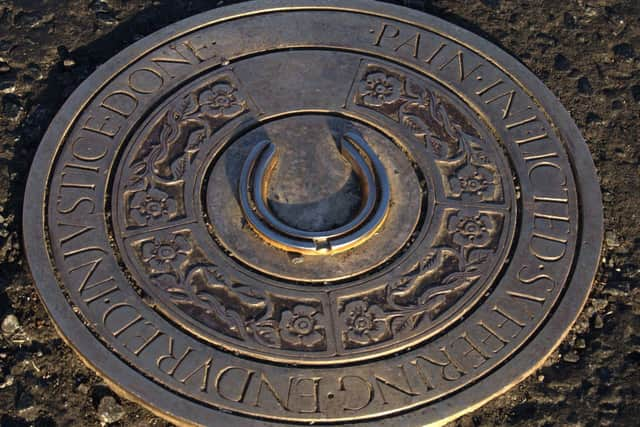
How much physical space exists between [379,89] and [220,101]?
1.09m

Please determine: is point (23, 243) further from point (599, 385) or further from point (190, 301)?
point (599, 385)

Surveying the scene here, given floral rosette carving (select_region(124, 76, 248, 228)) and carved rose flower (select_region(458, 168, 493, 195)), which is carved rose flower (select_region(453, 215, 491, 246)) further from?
floral rosette carving (select_region(124, 76, 248, 228))

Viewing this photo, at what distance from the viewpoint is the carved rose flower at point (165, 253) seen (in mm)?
5785

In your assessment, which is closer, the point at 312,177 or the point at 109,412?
the point at 109,412

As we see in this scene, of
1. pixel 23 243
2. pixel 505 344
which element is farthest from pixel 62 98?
pixel 505 344

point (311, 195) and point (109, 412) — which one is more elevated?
point (311, 195)

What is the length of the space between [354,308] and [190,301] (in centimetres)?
97

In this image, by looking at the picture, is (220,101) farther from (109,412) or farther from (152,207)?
(109,412)

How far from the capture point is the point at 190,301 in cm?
568

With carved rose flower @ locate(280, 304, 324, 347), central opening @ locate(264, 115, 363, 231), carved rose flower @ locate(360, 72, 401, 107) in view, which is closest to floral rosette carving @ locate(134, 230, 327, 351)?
carved rose flower @ locate(280, 304, 324, 347)

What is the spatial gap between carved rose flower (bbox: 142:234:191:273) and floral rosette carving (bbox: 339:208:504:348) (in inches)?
40.0

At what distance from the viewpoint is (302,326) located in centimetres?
564

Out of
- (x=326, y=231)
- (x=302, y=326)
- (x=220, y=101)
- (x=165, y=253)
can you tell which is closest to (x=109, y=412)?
(x=165, y=253)

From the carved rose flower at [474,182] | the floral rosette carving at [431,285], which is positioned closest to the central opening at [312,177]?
the floral rosette carving at [431,285]
